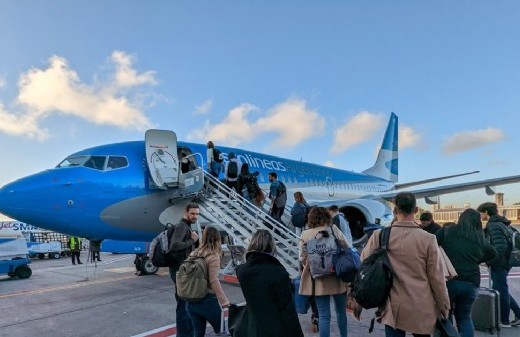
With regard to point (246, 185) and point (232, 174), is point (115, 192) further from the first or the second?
point (246, 185)

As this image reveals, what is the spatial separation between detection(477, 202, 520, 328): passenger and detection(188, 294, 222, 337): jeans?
383cm

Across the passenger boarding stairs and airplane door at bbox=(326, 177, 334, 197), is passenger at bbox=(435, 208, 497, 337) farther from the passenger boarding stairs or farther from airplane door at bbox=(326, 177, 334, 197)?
airplane door at bbox=(326, 177, 334, 197)

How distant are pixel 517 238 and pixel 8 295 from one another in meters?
10.2

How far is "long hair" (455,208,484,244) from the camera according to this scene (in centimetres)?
434

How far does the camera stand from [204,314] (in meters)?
3.66

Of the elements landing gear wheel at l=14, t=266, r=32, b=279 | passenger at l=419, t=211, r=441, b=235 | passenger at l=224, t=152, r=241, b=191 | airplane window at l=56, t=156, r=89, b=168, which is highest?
airplane window at l=56, t=156, r=89, b=168

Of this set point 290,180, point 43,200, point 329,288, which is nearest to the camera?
point 329,288

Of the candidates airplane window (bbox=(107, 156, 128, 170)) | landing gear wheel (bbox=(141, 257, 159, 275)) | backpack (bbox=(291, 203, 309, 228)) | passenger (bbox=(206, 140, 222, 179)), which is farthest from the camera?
landing gear wheel (bbox=(141, 257, 159, 275))

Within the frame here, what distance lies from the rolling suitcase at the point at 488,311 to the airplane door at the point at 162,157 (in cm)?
646

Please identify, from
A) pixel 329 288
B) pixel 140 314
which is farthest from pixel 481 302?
pixel 140 314

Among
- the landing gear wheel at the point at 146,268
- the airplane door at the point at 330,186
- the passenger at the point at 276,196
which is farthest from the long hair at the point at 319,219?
the airplane door at the point at 330,186

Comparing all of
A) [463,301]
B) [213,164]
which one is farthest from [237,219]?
[463,301]

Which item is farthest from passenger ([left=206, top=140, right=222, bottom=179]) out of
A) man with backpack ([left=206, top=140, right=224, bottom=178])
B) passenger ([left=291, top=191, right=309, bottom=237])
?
passenger ([left=291, top=191, right=309, bottom=237])

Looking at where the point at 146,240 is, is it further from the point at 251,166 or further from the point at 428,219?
the point at 428,219
